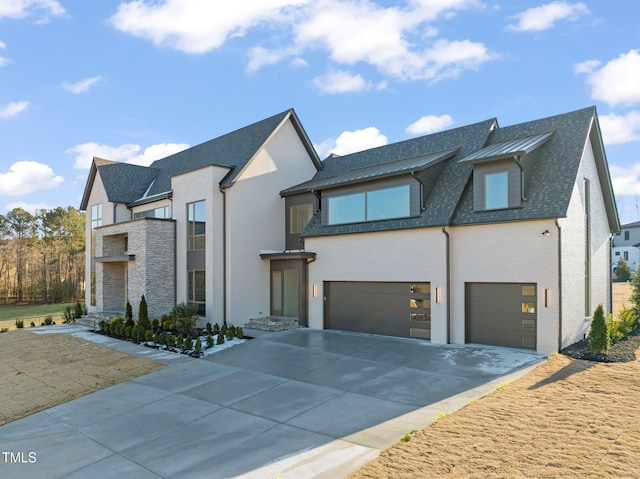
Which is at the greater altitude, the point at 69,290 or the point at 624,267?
the point at 624,267

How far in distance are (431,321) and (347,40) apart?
955 cm

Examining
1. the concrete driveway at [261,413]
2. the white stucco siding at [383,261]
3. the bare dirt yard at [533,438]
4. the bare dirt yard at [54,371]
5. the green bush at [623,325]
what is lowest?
the bare dirt yard at [54,371]

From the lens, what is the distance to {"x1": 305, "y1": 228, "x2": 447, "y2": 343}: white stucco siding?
1418 centimetres

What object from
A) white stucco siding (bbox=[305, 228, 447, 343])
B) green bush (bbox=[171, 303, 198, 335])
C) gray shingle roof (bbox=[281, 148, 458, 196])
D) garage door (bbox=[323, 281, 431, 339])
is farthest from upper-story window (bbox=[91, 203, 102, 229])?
garage door (bbox=[323, 281, 431, 339])

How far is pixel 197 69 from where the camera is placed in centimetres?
1781

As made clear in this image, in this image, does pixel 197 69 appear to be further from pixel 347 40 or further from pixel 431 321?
pixel 431 321

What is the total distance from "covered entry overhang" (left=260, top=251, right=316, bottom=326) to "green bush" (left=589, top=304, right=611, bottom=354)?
10209 millimetres

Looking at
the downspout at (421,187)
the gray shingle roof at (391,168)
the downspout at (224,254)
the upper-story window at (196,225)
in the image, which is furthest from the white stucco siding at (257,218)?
the downspout at (421,187)

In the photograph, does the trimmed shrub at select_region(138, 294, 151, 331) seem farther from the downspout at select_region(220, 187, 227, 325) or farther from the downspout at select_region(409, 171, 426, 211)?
the downspout at select_region(409, 171, 426, 211)

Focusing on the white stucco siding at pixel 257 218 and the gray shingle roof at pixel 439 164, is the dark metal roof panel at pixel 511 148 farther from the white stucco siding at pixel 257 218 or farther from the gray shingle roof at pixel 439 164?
the white stucco siding at pixel 257 218

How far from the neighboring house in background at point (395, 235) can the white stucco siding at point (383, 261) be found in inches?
2.0

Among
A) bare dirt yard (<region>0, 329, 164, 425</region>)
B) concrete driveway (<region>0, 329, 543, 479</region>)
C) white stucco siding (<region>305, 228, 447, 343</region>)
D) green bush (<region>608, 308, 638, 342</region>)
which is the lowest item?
bare dirt yard (<region>0, 329, 164, 425</region>)

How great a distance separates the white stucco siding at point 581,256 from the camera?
498 inches

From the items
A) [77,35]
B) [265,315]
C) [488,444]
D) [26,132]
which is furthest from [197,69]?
[488,444]
